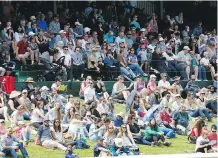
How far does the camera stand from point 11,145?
1756 cm

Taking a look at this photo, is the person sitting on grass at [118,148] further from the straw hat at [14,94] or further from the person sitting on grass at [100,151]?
the straw hat at [14,94]

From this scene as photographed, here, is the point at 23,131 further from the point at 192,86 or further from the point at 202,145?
the point at 192,86

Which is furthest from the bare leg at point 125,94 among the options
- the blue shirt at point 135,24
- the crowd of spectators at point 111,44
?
the blue shirt at point 135,24

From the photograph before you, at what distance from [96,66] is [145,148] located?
20.0ft

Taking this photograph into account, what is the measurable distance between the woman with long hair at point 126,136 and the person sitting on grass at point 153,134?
877mm

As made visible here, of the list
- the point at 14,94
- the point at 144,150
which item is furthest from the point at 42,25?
the point at 144,150

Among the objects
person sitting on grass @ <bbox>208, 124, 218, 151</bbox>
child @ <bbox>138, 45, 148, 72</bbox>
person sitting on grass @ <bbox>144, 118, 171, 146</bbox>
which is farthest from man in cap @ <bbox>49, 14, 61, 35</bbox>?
person sitting on grass @ <bbox>208, 124, 218, 151</bbox>

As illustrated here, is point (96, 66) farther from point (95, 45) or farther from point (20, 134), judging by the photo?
point (20, 134)

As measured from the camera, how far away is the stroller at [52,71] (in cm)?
2422

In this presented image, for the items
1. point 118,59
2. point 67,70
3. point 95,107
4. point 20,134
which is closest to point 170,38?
point 118,59

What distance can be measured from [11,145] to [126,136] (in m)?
3.11

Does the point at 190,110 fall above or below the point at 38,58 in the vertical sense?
below

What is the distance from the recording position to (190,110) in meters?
23.5

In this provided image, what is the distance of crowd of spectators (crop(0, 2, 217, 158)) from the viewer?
63.4 feet
